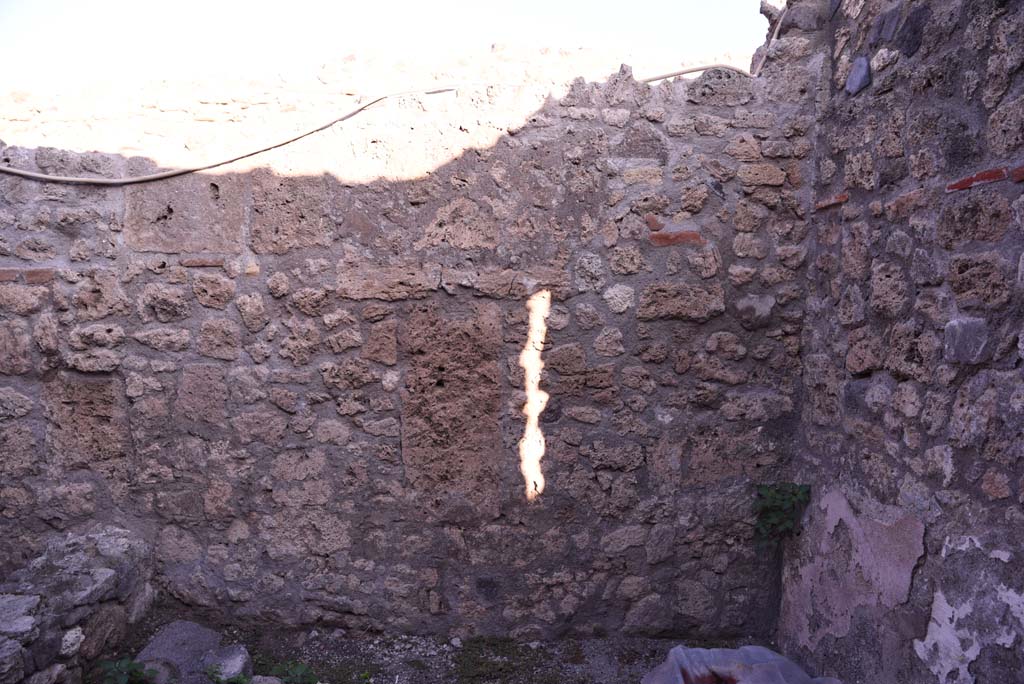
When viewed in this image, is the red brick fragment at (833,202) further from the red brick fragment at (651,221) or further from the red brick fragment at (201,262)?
the red brick fragment at (201,262)

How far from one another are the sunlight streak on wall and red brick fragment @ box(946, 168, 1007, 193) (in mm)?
1284

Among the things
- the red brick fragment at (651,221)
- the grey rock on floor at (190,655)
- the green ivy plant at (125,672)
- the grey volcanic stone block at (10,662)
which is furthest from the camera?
the red brick fragment at (651,221)

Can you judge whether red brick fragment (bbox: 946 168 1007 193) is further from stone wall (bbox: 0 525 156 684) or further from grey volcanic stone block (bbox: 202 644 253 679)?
stone wall (bbox: 0 525 156 684)

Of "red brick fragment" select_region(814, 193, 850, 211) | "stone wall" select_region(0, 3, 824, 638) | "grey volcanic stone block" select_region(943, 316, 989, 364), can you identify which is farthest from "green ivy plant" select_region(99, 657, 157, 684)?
"red brick fragment" select_region(814, 193, 850, 211)

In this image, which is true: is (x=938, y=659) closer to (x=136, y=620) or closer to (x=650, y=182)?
(x=650, y=182)

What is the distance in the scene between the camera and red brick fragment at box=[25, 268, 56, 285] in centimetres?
258

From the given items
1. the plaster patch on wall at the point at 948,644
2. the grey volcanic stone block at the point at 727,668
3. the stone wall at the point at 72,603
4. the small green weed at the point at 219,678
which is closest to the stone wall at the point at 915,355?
the plaster patch on wall at the point at 948,644

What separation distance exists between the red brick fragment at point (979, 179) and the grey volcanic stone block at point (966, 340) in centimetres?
34

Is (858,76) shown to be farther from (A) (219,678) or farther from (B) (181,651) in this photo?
(B) (181,651)

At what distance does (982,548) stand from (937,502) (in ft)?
0.64

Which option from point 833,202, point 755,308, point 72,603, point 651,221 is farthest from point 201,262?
point 833,202

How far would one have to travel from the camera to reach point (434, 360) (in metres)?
2.68

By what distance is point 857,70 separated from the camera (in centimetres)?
243

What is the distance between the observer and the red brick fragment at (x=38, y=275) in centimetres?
258
